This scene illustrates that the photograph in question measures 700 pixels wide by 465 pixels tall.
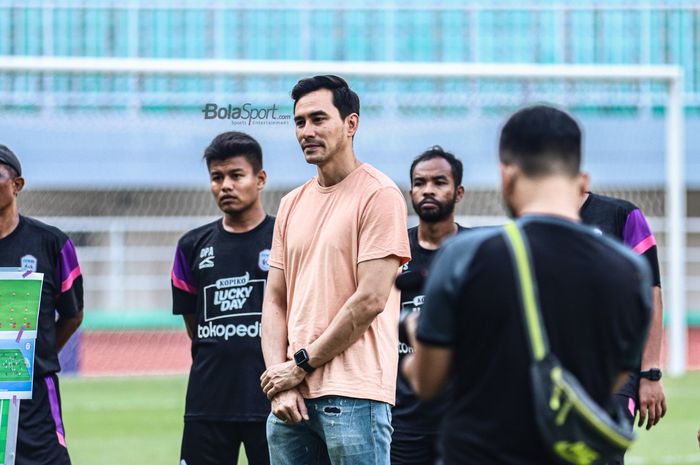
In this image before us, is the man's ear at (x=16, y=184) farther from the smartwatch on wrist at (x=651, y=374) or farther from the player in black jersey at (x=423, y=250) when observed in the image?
the smartwatch on wrist at (x=651, y=374)

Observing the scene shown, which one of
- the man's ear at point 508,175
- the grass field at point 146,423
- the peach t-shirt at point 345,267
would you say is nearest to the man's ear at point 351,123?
the peach t-shirt at point 345,267

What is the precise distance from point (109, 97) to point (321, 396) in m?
14.1

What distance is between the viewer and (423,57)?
2159 cm

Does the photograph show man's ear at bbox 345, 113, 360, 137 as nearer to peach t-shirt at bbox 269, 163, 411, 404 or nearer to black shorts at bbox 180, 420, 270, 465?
peach t-shirt at bbox 269, 163, 411, 404

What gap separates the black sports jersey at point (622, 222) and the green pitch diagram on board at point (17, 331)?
262cm

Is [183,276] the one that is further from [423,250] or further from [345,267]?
[345,267]

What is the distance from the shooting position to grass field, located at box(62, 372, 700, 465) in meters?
9.37

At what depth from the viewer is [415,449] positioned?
561cm

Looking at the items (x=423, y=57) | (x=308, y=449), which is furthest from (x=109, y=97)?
(x=308, y=449)

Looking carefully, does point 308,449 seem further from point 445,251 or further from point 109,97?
point 109,97

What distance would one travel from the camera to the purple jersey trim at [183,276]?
19.5 feet

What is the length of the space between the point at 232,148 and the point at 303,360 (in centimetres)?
177

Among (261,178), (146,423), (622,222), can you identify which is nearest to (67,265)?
(261,178)

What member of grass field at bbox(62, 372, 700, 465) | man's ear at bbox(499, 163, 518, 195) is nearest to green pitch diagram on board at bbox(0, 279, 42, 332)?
man's ear at bbox(499, 163, 518, 195)
